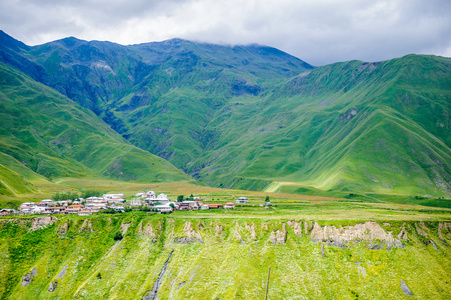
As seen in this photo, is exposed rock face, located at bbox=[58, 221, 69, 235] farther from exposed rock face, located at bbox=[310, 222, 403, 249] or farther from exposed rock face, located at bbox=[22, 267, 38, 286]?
exposed rock face, located at bbox=[310, 222, 403, 249]

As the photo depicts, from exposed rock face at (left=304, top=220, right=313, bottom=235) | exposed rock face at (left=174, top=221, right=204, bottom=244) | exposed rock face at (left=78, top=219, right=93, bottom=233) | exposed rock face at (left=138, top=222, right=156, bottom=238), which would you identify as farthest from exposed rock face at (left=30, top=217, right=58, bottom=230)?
exposed rock face at (left=304, top=220, right=313, bottom=235)

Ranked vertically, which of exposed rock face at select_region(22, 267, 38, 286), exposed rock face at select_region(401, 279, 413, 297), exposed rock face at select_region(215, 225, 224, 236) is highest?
exposed rock face at select_region(215, 225, 224, 236)

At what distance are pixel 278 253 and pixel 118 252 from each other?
53.0 m

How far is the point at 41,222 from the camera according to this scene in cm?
12331

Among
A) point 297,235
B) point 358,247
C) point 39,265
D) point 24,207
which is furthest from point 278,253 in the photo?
point 24,207

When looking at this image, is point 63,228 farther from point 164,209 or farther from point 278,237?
point 278,237

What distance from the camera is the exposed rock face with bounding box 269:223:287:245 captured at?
113 metres

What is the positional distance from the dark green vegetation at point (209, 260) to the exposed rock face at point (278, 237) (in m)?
0.75

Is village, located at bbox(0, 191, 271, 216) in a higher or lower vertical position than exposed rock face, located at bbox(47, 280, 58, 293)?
higher

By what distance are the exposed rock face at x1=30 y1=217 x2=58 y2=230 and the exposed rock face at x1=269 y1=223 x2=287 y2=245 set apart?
79.4m

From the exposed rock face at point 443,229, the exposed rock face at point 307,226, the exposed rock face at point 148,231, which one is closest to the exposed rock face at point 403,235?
the exposed rock face at point 443,229

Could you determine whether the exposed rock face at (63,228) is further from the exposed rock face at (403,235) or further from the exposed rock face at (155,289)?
the exposed rock face at (403,235)

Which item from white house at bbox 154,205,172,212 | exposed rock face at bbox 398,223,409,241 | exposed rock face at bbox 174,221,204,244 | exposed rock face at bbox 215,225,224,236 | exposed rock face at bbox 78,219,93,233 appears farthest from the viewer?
white house at bbox 154,205,172,212

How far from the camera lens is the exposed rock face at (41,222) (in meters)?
122
